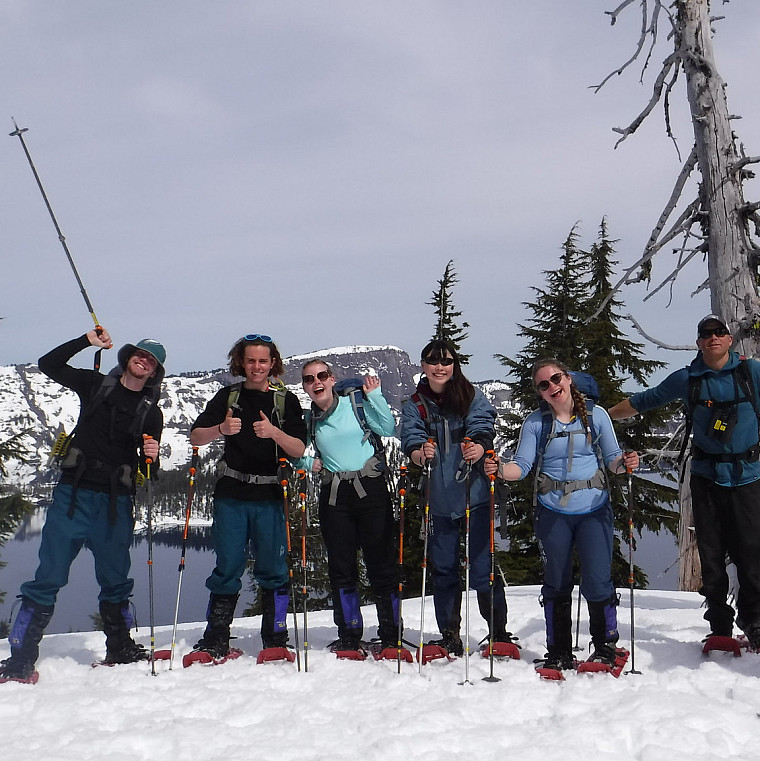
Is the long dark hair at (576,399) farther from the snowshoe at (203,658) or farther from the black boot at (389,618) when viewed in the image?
the snowshoe at (203,658)

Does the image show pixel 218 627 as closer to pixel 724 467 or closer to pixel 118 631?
pixel 118 631

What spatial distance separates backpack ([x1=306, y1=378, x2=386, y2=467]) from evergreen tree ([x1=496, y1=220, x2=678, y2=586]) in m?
13.5

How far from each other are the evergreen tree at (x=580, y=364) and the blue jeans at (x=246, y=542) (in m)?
13.7

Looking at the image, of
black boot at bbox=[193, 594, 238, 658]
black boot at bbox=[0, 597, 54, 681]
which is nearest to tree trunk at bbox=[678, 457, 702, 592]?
black boot at bbox=[193, 594, 238, 658]

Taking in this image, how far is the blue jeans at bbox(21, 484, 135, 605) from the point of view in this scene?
5.27 meters

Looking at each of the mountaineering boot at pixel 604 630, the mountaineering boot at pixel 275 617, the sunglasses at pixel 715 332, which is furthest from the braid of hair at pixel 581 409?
the mountaineering boot at pixel 275 617

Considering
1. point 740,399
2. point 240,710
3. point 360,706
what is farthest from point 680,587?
point 240,710

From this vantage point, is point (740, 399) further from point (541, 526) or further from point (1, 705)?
point (1, 705)

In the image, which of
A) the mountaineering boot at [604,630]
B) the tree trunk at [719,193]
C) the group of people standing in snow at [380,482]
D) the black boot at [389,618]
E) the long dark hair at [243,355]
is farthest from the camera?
the tree trunk at [719,193]

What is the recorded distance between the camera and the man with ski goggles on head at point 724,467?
5.20 meters

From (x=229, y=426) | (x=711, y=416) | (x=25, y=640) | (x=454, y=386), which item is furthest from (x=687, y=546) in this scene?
(x=25, y=640)

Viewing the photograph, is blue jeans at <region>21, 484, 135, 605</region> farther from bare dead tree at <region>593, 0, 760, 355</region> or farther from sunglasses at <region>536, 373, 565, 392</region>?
bare dead tree at <region>593, 0, 760, 355</region>

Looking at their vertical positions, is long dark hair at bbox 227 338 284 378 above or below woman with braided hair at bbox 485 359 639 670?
above

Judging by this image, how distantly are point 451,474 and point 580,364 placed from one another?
53.5 feet
